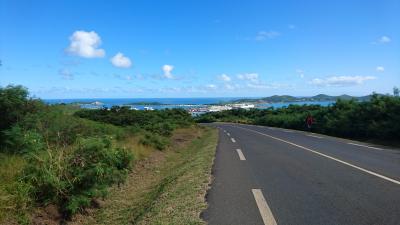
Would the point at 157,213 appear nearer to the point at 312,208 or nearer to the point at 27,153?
the point at 312,208

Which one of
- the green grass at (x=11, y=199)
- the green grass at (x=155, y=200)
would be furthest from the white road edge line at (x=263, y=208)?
the green grass at (x=11, y=199)

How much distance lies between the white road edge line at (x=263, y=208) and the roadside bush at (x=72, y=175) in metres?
3.63

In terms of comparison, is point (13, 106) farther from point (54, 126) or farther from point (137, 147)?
point (137, 147)

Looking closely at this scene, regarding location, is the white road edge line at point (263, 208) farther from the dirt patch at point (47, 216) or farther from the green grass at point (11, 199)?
the green grass at point (11, 199)

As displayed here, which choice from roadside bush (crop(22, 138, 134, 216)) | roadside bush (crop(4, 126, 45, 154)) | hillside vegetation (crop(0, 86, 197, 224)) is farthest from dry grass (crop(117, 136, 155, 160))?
roadside bush (crop(22, 138, 134, 216))

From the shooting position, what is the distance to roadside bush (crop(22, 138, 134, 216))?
348 inches

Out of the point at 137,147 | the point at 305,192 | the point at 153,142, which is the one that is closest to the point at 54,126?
the point at 137,147

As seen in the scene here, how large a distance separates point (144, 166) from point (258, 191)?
8395 mm

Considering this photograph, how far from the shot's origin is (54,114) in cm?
1463

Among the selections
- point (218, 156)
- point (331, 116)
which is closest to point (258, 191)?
point (218, 156)

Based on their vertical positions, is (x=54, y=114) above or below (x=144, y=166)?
above

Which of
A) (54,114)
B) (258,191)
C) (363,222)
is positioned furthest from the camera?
(54,114)

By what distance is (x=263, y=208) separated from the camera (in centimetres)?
714

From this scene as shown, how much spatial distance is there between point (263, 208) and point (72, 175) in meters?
4.66
